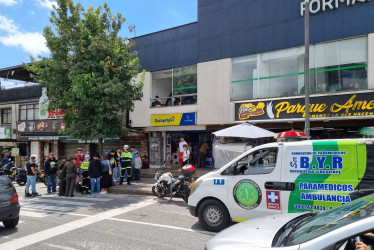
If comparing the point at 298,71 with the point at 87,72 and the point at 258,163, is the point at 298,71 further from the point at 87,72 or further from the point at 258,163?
the point at 87,72

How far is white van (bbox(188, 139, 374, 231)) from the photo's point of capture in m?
5.21

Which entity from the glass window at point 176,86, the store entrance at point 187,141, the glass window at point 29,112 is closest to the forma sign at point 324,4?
the glass window at point 176,86

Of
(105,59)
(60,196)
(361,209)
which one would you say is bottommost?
(60,196)

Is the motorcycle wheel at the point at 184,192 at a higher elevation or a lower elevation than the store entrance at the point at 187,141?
lower

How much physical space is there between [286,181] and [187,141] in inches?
485

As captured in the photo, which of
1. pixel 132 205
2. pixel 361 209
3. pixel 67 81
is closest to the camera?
pixel 361 209

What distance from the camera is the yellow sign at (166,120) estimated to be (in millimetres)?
16609

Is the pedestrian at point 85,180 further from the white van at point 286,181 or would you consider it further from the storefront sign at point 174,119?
the white van at point 286,181

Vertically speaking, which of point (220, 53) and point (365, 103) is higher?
point (220, 53)

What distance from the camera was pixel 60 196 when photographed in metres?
12.1

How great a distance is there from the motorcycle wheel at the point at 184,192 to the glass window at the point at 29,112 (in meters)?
18.8

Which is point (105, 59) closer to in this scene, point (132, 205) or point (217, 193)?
point (132, 205)

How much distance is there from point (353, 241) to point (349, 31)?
1200cm

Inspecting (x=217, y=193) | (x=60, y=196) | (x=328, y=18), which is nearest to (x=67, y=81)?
(x=60, y=196)
